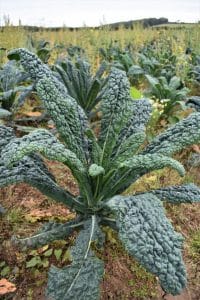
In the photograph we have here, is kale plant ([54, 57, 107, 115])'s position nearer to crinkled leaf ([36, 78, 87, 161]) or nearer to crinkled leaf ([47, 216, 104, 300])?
crinkled leaf ([36, 78, 87, 161])

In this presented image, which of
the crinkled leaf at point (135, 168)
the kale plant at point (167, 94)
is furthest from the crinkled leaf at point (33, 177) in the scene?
the kale plant at point (167, 94)

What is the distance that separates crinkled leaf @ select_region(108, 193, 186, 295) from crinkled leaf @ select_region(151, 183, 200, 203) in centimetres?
38

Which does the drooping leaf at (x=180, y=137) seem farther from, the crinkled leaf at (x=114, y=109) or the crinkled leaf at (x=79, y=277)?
the crinkled leaf at (x=79, y=277)

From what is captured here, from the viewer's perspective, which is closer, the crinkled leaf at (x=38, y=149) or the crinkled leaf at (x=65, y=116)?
the crinkled leaf at (x=38, y=149)

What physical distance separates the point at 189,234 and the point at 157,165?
1024mm

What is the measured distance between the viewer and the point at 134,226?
56.7 inches

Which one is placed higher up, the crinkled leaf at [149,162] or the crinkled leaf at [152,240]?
the crinkled leaf at [149,162]

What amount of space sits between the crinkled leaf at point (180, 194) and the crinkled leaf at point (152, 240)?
38cm

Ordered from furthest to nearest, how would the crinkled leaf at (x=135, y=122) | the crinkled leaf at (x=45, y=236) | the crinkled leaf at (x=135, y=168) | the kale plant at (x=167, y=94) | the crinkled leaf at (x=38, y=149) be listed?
the kale plant at (x=167, y=94) < the crinkled leaf at (x=135, y=122) < the crinkled leaf at (x=45, y=236) < the crinkled leaf at (x=135, y=168) < the crinkled leaf at (x=38, y=149)

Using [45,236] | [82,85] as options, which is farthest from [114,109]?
[82,85]

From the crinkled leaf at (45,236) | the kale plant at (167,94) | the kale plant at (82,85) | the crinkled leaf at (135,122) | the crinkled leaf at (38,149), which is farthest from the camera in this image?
the kale plant at (167,94)

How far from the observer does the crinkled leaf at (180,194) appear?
1929mm

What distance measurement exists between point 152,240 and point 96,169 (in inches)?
16.0

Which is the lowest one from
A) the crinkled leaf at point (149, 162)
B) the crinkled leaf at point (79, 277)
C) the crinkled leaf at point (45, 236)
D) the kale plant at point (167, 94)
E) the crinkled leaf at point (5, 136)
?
the crinkled leaf at point (79, 277)
